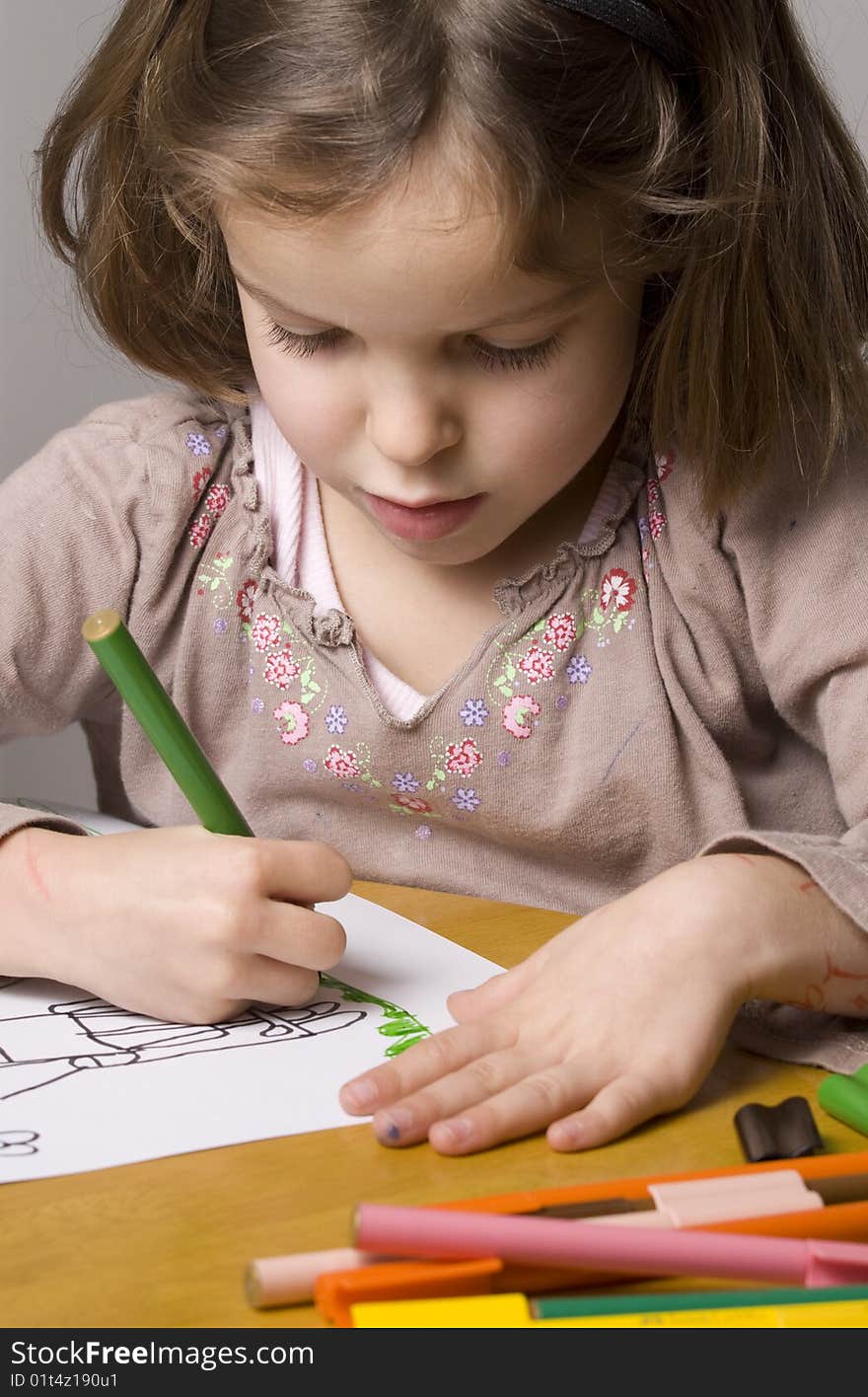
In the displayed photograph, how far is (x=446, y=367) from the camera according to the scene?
519 mm

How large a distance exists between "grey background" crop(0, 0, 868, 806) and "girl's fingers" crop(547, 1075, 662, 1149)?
0.79m

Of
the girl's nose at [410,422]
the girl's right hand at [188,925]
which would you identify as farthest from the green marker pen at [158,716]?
the girl's nose at [410,422]

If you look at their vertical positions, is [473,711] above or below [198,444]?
below

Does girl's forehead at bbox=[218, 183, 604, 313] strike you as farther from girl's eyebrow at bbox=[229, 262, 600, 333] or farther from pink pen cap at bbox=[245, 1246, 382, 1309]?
pink pen cap at bbox=[245, 1246, 382, 1309]

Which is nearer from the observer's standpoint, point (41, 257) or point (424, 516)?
point (424, 516)

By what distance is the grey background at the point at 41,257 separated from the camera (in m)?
1.16

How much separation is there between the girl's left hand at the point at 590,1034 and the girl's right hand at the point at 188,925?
0.18 ft

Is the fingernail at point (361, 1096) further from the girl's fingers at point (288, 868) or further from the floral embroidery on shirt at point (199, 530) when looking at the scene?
the floral embroidery on shirt at point (199, 530)

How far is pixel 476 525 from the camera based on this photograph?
598 millimetres

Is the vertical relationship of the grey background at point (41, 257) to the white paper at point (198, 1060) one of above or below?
above

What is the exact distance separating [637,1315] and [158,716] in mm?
235

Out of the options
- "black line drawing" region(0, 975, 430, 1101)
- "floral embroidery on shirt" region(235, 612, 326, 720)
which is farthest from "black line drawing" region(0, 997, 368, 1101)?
"floral embroidery on shirt" region(235, 612, 326, 720)

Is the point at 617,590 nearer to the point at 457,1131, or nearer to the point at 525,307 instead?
the point at 525,307

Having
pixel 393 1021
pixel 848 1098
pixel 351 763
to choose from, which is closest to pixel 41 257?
pixel 351 763
